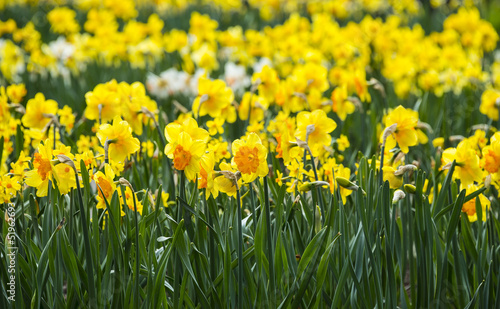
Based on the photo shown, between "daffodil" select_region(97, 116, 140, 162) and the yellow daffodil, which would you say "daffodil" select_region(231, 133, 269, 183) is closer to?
"daffodil" select_region(97, 116, 140, 162)

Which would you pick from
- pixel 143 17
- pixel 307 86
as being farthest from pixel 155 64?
→ pixel 143 17

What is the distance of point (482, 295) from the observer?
5.28 ft

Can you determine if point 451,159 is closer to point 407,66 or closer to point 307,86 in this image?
point 307,86

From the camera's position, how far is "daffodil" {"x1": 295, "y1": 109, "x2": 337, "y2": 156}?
1.80 meters

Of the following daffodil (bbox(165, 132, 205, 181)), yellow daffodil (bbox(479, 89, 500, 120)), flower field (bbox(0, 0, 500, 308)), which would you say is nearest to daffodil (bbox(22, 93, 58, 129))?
flower field (bbox(0, 0, 500, 308))

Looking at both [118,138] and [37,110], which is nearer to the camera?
[118,138]

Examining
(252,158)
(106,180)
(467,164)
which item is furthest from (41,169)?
(467,164)

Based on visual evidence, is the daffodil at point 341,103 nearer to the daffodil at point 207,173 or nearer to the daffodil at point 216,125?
the daffodil at point 216,125

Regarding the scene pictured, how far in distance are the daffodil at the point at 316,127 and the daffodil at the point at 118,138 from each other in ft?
1.73

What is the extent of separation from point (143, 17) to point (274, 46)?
340 centimetres

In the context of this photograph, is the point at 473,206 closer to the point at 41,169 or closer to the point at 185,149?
the point at 185,149

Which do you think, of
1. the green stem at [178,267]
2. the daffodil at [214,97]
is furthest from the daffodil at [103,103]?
the green stem at [178,267]

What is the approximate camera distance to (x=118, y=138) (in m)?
1.64

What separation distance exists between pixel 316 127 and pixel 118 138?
642 mm
